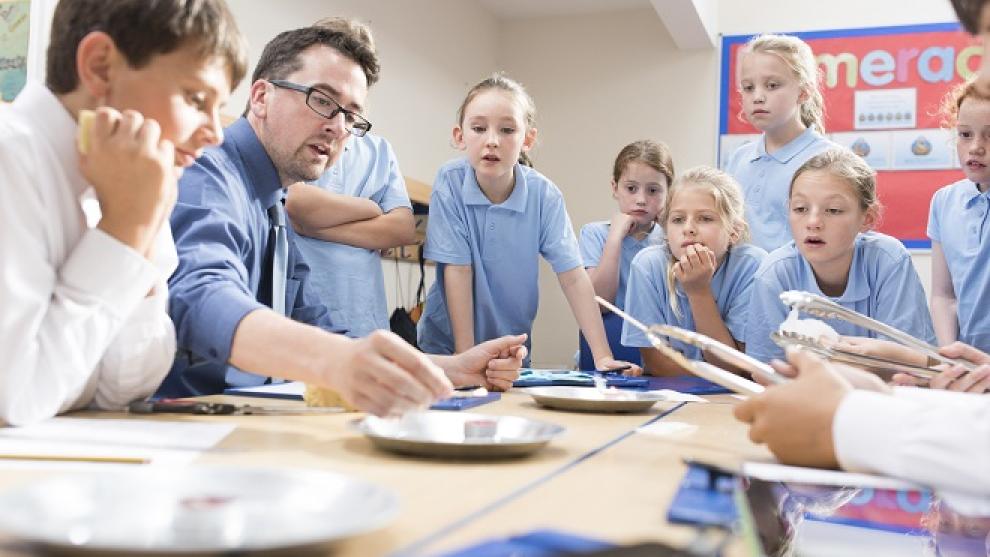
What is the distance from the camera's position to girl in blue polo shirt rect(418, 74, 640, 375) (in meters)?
2.46

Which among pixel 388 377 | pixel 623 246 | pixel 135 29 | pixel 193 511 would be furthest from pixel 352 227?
pixel 193 511

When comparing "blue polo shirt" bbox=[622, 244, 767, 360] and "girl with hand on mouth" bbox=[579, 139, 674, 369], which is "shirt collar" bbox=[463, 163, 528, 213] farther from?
"girl with hand on mouth" bbox=[579, 139, 674, 369]

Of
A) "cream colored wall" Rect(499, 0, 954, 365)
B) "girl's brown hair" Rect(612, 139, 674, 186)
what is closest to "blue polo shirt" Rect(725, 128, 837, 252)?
"girl's brown hair" Rect(612, 139, 674, 186)

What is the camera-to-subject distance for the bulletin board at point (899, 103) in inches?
168

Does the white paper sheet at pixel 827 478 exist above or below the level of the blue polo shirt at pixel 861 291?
below

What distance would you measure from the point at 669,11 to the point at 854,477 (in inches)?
141

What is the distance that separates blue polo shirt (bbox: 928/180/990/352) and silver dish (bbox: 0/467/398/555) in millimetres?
2220

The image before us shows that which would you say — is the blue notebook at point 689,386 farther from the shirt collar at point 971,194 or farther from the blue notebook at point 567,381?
the shirt collar at point 971,194

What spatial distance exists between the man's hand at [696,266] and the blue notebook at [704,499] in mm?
1523

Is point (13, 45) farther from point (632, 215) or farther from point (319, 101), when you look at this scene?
point (632, 215)

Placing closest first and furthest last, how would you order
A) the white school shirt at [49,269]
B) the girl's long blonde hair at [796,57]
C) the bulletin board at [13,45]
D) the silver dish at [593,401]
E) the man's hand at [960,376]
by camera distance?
the white school shirt at [49,269], the silver dish at [593,401], the man's hand at [960,376], the bulletin board at [13,45], the girl's long blonde hair at [796,57]

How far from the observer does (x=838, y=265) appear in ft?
7.08

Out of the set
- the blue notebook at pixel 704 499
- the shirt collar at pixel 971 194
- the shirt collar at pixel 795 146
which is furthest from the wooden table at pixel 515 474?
the shirt collar at pixel 795 146

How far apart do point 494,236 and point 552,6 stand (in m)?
2.76
